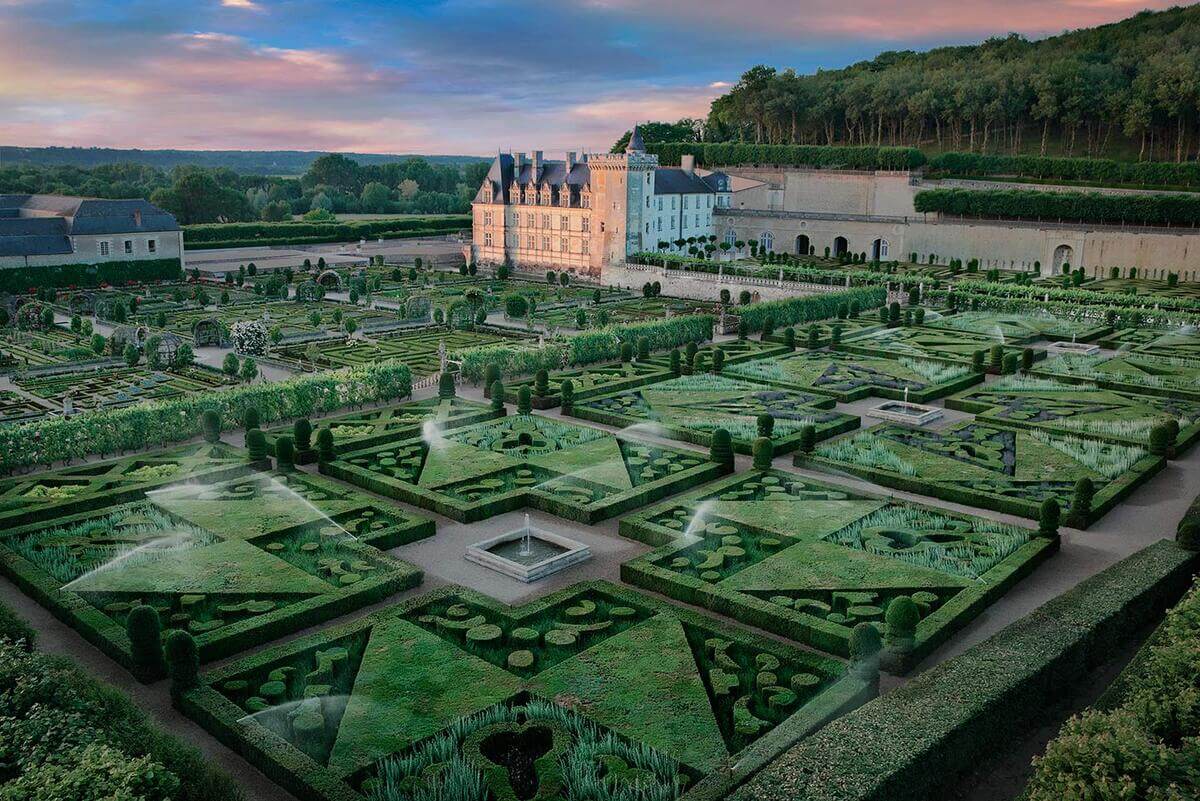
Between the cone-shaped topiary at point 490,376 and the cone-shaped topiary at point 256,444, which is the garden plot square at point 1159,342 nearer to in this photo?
the cone-shaped topiary at point 490,376

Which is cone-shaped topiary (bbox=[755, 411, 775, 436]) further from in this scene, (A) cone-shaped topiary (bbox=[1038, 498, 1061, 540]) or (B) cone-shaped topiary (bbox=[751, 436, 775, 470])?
(A) cone-shaped topiary (bbox=[1038, 498, 1061, 540])

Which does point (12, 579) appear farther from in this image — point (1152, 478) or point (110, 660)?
point (1152, 478)

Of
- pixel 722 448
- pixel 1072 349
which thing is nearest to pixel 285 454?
pixel 722 448

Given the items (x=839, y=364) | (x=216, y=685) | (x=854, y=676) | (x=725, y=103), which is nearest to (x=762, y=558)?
(x=854, y=676)

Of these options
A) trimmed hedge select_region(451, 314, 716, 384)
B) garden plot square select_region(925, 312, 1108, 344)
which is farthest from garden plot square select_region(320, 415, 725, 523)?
garden plot square select_region(925, 312, 1108, 344)

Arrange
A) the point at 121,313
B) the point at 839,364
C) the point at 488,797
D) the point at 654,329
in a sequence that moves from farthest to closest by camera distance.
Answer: the point at 121,313 < the point at 654,329 < the point at 839,364 < the point at 488,797

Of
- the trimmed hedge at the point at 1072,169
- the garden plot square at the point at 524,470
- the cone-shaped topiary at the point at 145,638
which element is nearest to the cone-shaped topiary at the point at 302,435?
the garden plot square at the point at 524,470

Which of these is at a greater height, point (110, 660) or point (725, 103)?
point (725, 103)
